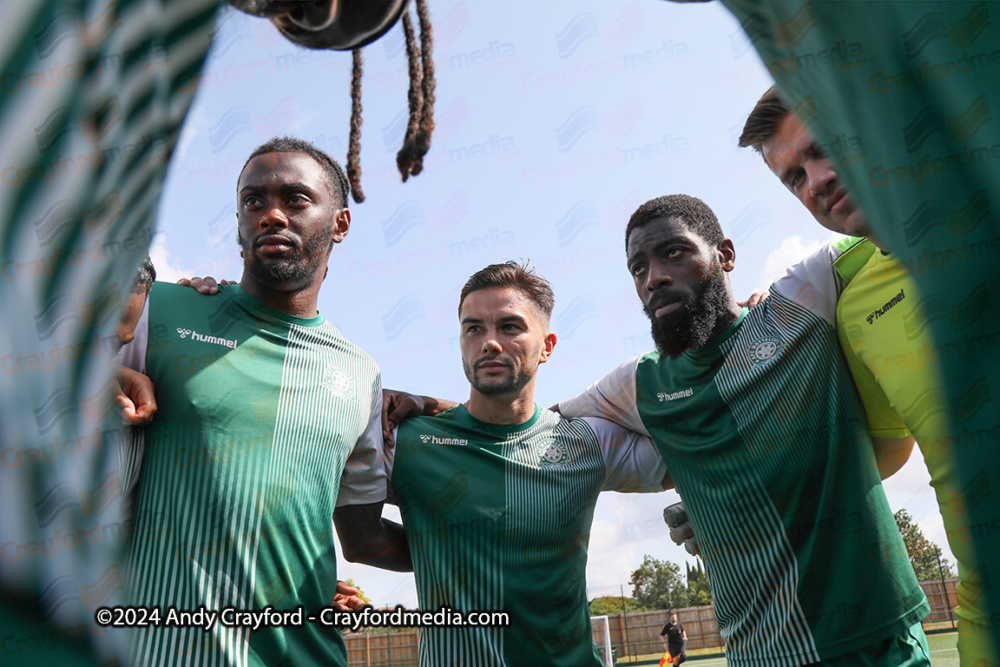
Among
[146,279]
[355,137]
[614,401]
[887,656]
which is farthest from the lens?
[614,401]

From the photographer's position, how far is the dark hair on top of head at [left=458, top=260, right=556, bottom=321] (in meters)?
4.46

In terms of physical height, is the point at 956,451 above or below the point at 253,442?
below

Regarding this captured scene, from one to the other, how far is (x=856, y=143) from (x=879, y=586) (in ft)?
9.49

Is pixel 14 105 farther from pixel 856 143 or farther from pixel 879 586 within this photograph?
pixel 879 586

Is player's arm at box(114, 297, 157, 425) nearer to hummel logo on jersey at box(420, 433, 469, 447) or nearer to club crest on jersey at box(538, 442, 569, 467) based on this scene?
hummel logo on jersey at box(420, 433, 469, 447)

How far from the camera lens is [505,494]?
3.69 metres

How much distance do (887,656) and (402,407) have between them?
8.97 ft

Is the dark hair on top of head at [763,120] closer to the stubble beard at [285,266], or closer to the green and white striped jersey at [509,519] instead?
the green and white striped jersey at [509,519]

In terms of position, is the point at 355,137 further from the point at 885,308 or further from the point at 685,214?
the point at 685,214

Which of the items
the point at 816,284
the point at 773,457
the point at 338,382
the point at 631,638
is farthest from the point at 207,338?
the point at 631,638

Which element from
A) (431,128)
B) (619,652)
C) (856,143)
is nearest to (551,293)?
(431,128)

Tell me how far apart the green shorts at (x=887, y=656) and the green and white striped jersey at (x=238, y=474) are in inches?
86.9

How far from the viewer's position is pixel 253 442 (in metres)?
2.71

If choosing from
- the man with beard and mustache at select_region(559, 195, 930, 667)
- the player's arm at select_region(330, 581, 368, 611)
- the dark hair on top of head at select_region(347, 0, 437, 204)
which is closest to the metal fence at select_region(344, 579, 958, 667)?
the player's arm at select_region(330, 581, 368, 611)
